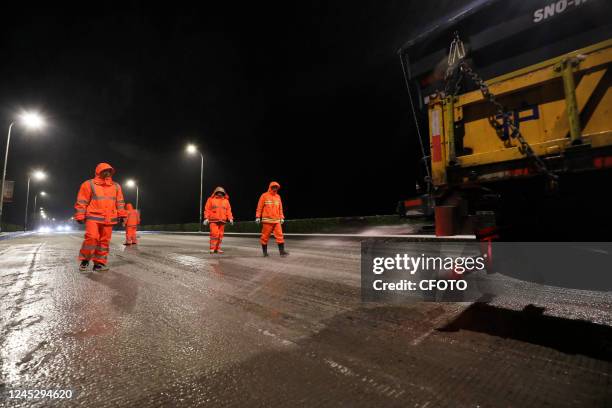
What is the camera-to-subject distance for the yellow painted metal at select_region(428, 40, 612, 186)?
2.58 m

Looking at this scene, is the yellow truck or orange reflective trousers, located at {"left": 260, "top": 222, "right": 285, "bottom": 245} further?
orange reflective trousers, located at {"left": 260, "top": 222, "right": 285, "bottom": 245}

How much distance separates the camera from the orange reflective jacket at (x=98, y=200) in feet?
17.9

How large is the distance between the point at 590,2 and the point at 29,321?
6719 millimetres

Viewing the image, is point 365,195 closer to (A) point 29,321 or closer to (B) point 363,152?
(B) point 363,152

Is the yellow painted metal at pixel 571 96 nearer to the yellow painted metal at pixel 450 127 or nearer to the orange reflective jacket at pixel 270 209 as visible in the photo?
the yellow painted metal at pixel 450 127

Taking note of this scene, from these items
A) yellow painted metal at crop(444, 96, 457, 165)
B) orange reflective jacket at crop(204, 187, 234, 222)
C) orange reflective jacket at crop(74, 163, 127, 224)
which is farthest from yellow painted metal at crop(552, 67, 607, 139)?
orange reflective jacket at crop(204, 187, 234, 222)

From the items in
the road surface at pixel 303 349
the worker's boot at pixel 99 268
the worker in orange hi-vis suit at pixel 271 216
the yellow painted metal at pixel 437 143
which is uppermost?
the yellow painted metal at pixel 437 143

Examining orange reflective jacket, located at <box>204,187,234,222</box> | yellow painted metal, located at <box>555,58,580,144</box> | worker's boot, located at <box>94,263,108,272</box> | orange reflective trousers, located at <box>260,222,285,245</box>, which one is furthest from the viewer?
orange reflective jacket, located at <box>204,187,234,222</box>

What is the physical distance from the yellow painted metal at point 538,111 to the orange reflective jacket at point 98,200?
17.9ft

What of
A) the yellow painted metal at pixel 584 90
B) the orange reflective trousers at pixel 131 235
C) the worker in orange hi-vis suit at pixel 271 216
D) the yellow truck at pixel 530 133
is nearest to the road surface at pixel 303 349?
the yellow truck at pixel 530 133

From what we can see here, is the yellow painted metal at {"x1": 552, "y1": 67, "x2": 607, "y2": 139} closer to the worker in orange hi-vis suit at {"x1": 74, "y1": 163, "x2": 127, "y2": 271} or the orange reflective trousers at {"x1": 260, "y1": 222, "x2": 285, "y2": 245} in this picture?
the orange reflective trousers at {"x1": 260, "y1": 222, "x2": 285, "y2": 245}

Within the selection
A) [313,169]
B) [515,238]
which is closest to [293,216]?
[313,169]

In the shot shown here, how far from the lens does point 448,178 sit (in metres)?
3.29

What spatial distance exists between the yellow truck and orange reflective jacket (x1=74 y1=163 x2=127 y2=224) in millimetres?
5066
